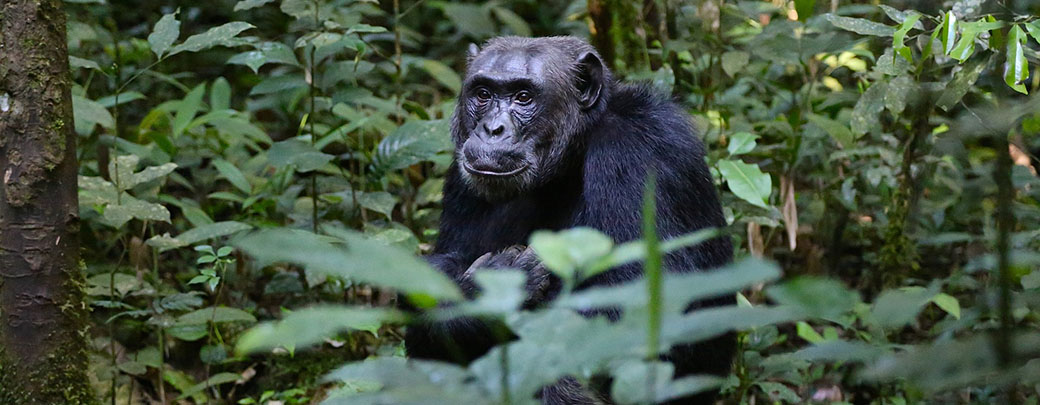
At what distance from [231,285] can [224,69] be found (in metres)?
5.45

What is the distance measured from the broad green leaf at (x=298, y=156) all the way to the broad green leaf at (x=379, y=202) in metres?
0.36

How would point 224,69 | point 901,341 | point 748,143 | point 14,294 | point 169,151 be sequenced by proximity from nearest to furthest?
point 14,294 < point 748,143 < point 901,341 < point 169,151 < point 224,69

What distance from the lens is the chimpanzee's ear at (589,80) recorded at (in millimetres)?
4996

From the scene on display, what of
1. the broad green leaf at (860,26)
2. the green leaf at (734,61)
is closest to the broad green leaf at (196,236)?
the green leaf at (734,61)

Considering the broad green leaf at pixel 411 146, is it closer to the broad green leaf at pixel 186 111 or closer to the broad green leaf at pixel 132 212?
the broad green leaf at pixel 132 212

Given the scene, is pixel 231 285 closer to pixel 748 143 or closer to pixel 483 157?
pixel 483 157

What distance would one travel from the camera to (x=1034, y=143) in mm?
6594

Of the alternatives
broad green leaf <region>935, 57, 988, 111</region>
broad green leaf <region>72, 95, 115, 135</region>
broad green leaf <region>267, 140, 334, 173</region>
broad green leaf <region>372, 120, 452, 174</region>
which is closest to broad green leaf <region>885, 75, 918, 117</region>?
broad green leaf <region>935, 57, 988, 111</region>

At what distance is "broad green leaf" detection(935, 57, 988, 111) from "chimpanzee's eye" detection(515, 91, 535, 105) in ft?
6.60

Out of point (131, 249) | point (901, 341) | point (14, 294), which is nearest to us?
point (14, 294)

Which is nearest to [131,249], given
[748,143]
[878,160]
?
[748,143]

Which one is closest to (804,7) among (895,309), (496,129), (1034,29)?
(1034,29)

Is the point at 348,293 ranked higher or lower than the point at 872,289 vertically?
higher

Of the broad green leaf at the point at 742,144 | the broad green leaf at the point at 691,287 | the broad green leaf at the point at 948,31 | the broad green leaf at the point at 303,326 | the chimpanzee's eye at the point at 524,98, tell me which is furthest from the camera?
the broad green leaf at the point at 742,144
